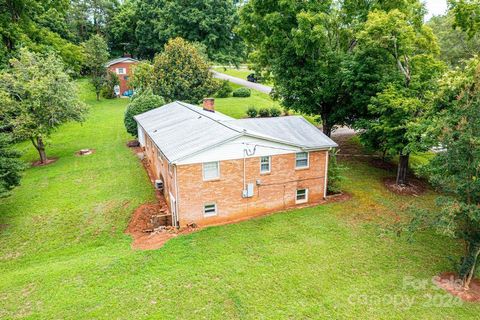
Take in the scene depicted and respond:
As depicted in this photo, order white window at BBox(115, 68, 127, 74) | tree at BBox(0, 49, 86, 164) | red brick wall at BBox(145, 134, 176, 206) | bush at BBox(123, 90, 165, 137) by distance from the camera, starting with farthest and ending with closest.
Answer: white window at BBox(115, 68, 127, 74) → bush at BBox(123, 90, 165, 137) → tree at BBox(0, 49, 86, 164) → red brick wall at BBox(145, 134, 176, 206)

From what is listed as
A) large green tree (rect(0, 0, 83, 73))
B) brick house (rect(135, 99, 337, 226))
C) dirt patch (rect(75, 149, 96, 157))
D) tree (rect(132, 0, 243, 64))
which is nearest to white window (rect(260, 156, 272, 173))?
brick house (rect(135, 99, 337, 226))

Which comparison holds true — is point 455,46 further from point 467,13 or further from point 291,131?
point 291,131

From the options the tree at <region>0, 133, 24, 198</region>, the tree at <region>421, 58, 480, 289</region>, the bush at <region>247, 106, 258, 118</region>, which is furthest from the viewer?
the bush at <region>247, 106, 258, 118</region>

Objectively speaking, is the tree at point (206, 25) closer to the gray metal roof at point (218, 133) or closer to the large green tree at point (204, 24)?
the large green tree at point (204, 24)

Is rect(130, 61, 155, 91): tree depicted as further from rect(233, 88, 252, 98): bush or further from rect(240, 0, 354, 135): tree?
rect(233, 88, 252, 98): bush

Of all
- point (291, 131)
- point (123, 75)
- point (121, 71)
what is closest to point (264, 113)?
point (291, 131)

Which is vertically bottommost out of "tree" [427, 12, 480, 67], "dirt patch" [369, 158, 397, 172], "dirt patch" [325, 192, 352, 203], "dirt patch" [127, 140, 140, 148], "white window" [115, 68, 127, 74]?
"dirt patch" [325, 192, 352, 203]

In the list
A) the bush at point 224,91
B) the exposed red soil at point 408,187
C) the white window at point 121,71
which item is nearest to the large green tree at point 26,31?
the white window at point 121,71

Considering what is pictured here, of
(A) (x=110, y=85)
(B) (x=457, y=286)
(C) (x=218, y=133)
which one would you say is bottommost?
(B) (x=457, y=286)
